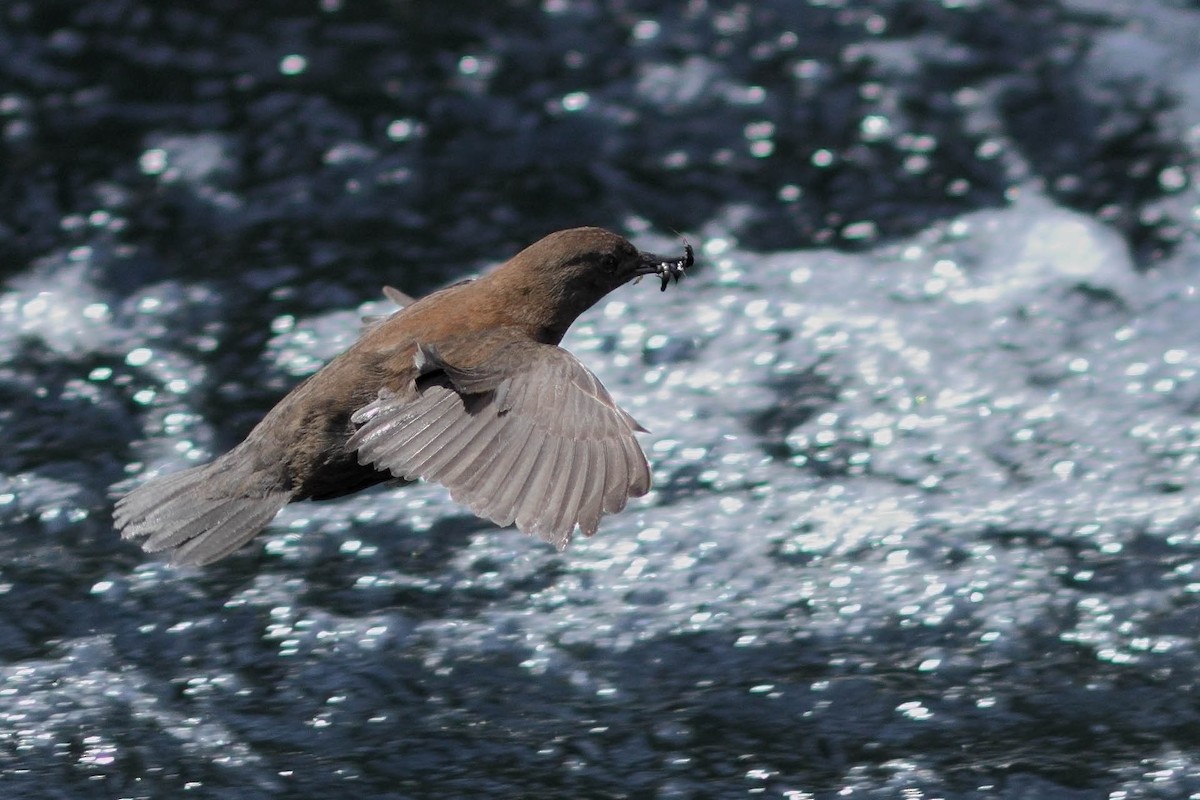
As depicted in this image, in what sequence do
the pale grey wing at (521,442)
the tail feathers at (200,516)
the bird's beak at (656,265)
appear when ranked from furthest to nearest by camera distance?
the bird's beak at (656,265) < the tail feathers at (200,516) < the pale grey wing at (521,442)

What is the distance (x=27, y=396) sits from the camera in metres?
6.05

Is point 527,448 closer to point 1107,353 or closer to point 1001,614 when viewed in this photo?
point 1001,614

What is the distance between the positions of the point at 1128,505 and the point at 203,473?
2.85 m

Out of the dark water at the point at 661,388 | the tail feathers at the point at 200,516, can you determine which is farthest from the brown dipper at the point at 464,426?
the dark water at the point at 661,388

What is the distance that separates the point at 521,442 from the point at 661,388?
81.4 inches

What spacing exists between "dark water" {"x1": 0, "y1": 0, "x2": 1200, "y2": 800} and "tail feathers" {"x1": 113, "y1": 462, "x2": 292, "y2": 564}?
0.41 metres

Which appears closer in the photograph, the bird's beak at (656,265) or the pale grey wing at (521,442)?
the pale grey wing at (521,442)

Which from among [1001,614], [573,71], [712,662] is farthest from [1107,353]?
[573,71]

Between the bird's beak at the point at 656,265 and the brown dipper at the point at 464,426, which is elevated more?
the bird's beak at the point at 656,265

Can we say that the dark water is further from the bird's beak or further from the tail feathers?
the bird's beak

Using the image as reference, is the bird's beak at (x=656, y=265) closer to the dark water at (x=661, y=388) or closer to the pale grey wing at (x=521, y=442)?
the pale grey wing at (x=521, y=442)

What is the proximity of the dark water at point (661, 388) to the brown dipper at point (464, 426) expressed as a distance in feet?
1.64

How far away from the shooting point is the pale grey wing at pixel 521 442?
4016 mm

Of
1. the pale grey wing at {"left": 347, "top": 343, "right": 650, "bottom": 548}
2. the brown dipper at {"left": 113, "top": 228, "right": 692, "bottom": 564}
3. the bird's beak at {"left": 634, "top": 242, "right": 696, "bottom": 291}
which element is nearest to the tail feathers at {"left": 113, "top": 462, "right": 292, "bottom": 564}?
the brown dipper at {"left": 113, "top": 228, "right": 692, "bottom": 564}
